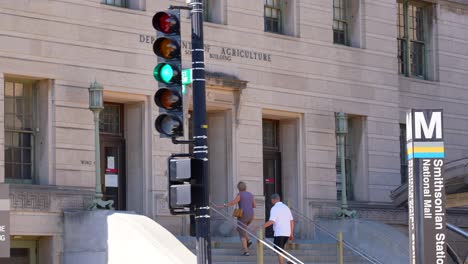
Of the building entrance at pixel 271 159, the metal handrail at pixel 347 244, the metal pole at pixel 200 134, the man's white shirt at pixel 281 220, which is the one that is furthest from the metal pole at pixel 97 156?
the metal pole at pixel 200 134

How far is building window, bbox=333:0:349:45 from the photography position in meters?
34.2

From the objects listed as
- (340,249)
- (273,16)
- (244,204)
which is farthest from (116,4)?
(340,249)

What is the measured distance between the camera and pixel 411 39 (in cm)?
3672

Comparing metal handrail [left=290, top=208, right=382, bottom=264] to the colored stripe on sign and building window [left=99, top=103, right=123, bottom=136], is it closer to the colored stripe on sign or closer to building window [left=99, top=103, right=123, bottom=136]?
building window [left=99, top=103, right=123, bottom=136]

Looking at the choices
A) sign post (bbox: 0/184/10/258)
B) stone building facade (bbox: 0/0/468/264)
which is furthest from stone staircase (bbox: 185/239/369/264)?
sign post (bbox: 0/184/10/258)

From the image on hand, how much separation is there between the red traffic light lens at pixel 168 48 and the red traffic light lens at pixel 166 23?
133 millimetres

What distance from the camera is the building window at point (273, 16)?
32125 millimetres

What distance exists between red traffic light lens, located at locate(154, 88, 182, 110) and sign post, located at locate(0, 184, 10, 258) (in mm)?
8525

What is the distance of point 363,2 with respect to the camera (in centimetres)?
3459

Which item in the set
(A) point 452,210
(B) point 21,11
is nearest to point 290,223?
(B) point 21,11

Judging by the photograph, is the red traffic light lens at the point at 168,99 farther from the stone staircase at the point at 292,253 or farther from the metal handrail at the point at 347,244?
the metal handrail at the point at 347,244

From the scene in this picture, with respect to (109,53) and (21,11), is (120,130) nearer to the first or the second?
(109,53)

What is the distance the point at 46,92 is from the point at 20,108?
0.66 metres

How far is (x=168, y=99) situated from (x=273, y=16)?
51.7 feet
